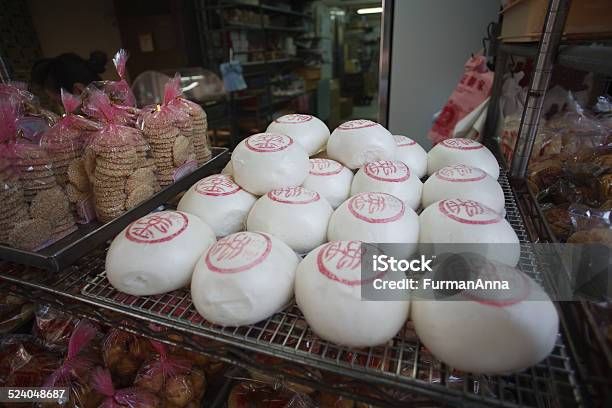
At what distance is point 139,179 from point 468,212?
0.79 m

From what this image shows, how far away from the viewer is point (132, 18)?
2.95m

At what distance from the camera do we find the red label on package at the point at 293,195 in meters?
0.74

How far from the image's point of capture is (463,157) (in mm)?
929

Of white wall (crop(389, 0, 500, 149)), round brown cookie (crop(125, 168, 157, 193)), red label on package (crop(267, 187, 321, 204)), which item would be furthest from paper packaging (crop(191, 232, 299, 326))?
white wall (crop(389, 0, 500, 149))

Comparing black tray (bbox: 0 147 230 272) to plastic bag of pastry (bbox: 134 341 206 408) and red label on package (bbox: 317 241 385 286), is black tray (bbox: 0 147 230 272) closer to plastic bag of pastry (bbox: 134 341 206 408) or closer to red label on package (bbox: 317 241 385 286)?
plastic bag of pastry (bbox: 134 341 206 408)

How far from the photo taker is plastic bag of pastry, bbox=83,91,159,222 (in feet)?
2.61

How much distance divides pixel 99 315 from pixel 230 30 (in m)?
3.41

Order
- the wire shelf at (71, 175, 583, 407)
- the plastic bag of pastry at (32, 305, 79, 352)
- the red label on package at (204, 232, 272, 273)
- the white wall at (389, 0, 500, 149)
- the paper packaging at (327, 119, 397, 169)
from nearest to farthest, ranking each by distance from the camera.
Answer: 1. the wire shelf at (71, 175, 583, 407)
2. the red label on package at (204, 232, 272, 273)
3. the paper packaging at (327, 119, 397, 169)
4. the plastic bag of pastry at (32, 305, 79, 352)
5. the white wall at (389, 0, 500, 149)

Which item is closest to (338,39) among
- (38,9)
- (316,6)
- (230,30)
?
(316,6)

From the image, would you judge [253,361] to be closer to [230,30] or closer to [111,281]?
[111,281]

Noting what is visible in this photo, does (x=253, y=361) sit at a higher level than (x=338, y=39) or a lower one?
lower

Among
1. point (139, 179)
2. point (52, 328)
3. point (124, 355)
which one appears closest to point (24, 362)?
point (52, 328)

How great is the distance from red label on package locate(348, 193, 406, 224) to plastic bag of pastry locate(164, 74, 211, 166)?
1.94 feet

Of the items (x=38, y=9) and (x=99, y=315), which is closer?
(x=99, y=315)
